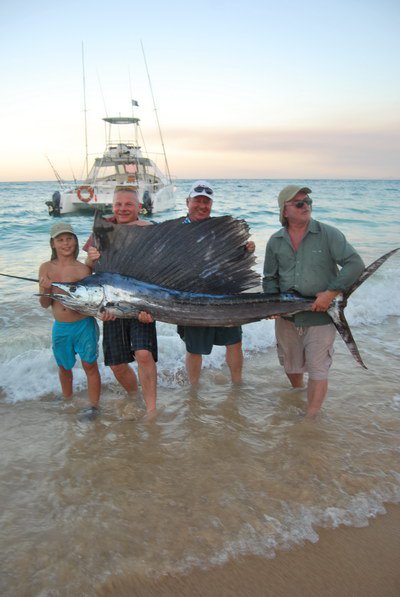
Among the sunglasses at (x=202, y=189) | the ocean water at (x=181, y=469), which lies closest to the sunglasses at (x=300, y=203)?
the sunglasses at (x=202, y=189)

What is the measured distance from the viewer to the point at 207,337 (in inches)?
124

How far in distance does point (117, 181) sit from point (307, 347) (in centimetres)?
1912

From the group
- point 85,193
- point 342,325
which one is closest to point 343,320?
point 342,325

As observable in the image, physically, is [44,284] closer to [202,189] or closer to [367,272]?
[202,189]

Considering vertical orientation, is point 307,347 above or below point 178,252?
below

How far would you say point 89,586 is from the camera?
Result: 5.42ft

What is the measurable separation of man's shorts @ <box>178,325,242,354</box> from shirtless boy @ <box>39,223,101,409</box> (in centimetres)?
65

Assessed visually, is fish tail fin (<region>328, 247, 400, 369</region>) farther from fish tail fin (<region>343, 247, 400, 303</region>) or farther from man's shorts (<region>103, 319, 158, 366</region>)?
man's shorts (<region>103, 319, 158, 366</region>)

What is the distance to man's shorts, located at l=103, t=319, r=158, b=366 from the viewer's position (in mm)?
2812

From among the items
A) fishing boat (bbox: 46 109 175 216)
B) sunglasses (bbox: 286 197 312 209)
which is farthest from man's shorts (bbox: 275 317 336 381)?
fishing boat (bbox: 46 109 175 216)

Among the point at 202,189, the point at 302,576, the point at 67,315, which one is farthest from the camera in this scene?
the point at 202,189

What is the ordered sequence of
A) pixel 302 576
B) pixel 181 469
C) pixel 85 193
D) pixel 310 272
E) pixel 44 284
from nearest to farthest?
pixel 302 576
pixel 181 469
pixel 310 272
pixel 44 284
pixel 85 193

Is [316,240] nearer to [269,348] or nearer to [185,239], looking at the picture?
[185,239]

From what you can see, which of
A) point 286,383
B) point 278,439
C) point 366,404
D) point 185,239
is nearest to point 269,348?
point 286,383
